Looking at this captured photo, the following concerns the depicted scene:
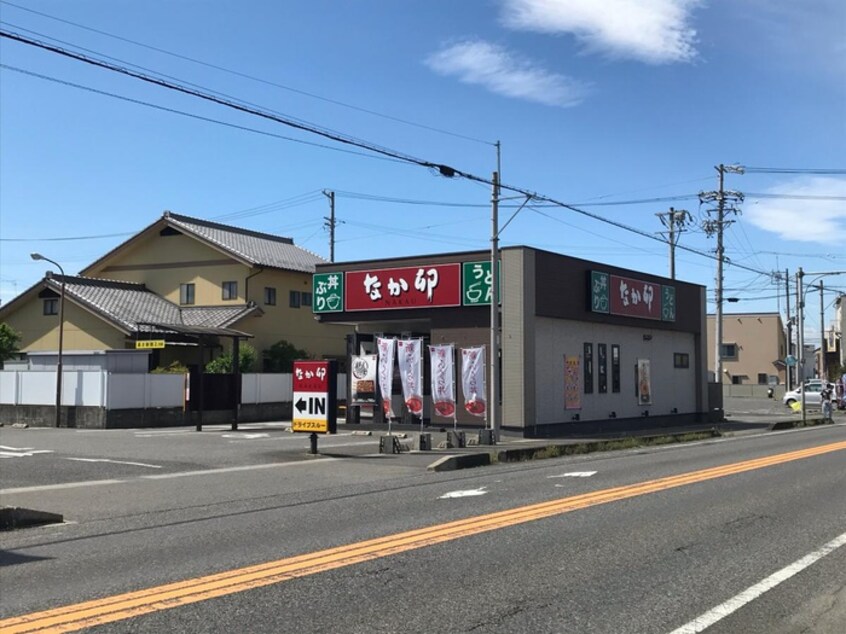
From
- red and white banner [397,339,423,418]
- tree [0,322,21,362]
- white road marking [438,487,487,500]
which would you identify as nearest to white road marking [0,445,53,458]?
red and white banner [397,339,423,418]

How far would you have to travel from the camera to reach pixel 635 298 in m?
31.0

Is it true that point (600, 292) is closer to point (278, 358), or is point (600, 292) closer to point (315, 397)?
point (315, 397)

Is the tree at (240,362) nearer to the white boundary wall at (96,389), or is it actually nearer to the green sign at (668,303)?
the white boundary wall at (96,389)

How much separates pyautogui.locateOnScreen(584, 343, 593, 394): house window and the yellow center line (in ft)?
53.9

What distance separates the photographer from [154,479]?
15.0 m

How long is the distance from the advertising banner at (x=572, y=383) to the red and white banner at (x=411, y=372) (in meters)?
5.20

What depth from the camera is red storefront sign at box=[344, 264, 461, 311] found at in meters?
27.2

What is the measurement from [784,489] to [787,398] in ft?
148

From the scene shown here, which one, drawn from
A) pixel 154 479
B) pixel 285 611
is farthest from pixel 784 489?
pixel 154 479

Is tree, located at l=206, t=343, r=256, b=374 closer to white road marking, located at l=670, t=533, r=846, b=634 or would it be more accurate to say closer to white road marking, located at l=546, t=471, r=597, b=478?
white road marking, located at l=546, t=471, r=597, b=478

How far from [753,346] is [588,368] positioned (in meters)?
52.6

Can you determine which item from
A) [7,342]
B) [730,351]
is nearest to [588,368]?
[7,342]

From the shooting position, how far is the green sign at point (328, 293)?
29797mm

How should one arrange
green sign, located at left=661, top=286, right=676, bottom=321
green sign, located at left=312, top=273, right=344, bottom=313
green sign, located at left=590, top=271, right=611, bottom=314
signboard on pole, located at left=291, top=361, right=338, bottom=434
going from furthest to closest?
1. green sign, located at left=661, top=286, right=676, bottom=321
2. green sign, located at left=312, top=273, right=344, bottom=313
3. green sign, located at left=590, top=271, right=611, bottom=314
4. signboard on pole, located at left=291, top=361, right=338, bottom=434
